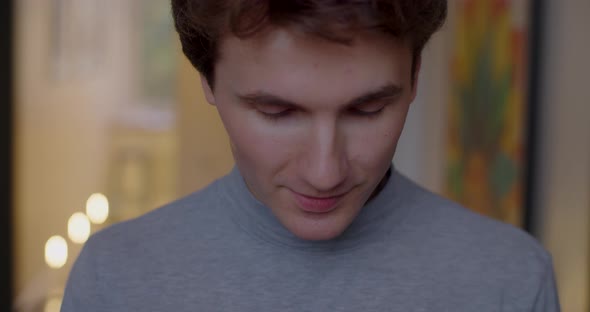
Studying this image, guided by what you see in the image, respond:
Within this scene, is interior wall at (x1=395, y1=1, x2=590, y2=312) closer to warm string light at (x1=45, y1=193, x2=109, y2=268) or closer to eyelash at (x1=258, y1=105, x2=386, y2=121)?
eyelash at (x1=258, y1=105, x2=386, y2=121)

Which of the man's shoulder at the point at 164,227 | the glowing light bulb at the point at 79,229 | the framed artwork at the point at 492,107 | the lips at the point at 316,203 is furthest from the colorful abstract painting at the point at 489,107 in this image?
the glowing light bulb at the point at 79,229

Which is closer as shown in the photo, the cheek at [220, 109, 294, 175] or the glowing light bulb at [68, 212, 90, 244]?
the cheek at [220, 109, 294, 175]

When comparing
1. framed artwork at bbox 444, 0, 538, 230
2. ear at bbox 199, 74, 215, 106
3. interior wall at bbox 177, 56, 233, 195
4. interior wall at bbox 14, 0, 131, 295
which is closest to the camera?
ear at bbox 199, 74, 215, 106

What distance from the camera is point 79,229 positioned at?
4672 mm

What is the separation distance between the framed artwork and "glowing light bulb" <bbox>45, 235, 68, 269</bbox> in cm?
206

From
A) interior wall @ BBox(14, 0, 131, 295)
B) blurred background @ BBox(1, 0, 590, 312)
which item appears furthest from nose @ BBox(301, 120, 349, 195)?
interior wall @ BBox(14, 0, 131, 295)

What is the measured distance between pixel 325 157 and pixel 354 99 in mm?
75

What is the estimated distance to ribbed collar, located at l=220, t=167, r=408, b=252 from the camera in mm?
1191

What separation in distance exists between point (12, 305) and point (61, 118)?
1.37 meters

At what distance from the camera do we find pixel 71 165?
534cm

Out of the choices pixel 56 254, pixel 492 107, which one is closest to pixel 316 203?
pixel 492 107

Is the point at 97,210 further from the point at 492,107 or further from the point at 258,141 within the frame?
the point at 258,141

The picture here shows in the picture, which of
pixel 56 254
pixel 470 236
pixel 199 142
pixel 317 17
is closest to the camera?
pixel 317 17

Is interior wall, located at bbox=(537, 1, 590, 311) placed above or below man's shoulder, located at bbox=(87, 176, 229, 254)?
below
